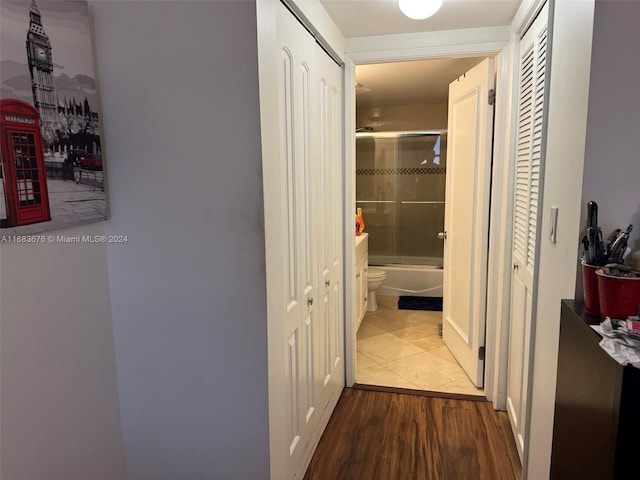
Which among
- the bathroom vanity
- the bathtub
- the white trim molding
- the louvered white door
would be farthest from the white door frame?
the bathtub

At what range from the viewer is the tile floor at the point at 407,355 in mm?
2770

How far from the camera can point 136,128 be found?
1288 mm

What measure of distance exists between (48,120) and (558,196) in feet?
4.94

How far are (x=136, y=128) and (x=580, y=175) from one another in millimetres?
1294

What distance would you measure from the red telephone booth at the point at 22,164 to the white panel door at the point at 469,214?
222 centimetres

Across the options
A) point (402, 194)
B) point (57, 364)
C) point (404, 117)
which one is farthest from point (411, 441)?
point (404, 117)

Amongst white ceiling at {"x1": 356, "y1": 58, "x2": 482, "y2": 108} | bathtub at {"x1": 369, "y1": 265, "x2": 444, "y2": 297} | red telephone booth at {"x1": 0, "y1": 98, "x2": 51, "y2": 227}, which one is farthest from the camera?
bathtub at {"x1": 369, "y1": 265, "x2": 444, "y2": 297}

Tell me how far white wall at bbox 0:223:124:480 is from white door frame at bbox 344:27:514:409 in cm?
157

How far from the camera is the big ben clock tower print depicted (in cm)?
102

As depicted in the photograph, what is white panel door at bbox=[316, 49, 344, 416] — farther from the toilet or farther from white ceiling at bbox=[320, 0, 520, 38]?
the toilet

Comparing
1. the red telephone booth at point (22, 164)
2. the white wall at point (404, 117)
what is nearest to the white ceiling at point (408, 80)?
the white wall at point (404, 117)

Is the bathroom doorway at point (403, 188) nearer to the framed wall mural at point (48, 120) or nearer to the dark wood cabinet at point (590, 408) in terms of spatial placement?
the dark wood cabinet at point (590, 408)

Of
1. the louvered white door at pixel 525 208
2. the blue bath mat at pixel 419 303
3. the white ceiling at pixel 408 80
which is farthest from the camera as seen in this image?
the blue bath mat at pixel 419 303

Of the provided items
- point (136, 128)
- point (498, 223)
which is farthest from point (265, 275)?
point (498, 223)
